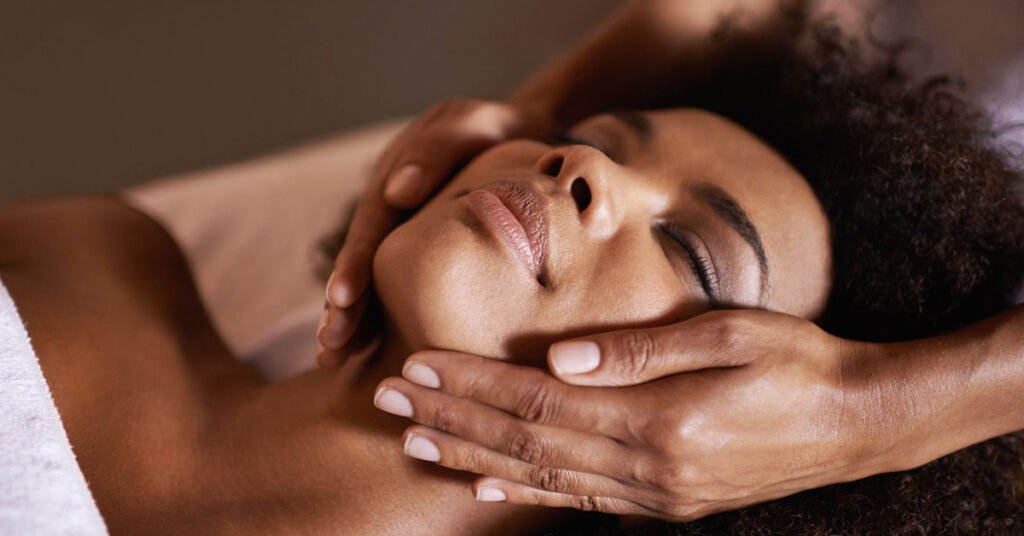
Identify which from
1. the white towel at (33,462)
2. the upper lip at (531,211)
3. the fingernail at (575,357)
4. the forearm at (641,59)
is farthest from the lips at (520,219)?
the forearm at (641,59)

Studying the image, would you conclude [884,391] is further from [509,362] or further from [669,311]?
[509,362]

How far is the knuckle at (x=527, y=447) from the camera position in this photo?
92cm

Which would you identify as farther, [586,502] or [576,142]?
[576,142]

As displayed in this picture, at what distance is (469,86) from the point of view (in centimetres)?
288

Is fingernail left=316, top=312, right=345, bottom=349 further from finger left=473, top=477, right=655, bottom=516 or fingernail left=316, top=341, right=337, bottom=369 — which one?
finger left=473, top=477, right=655, bottom=516

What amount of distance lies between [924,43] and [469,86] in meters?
1.45

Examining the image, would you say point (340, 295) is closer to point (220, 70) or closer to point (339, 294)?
point (339, 294)

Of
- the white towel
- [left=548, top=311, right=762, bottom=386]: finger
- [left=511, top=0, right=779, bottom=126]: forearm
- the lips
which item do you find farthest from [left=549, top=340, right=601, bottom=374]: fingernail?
[left=511, top=0, right=779, bottom=126]: forearm

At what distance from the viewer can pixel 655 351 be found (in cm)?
92

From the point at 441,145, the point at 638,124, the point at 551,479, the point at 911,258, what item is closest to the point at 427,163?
the point at 441,145

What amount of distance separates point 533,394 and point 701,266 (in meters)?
0.28

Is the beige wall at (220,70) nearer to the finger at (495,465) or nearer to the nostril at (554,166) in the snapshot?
the nostril at (554,166)

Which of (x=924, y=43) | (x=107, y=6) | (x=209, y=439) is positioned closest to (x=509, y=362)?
(x=209, y=439)

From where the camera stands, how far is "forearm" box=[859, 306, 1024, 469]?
993 mm
